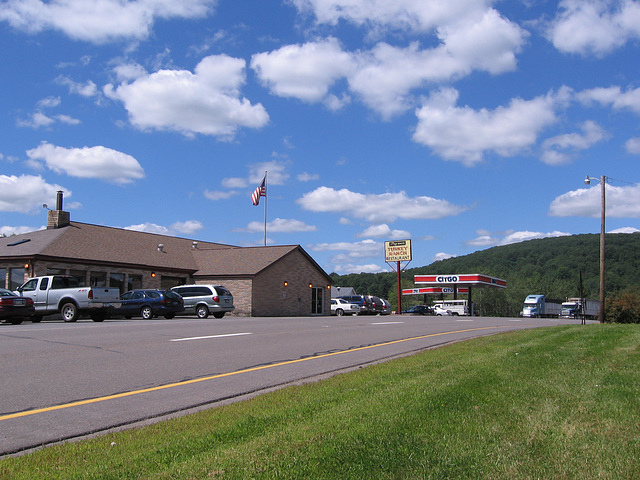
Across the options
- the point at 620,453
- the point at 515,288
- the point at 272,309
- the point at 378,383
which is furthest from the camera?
the point at 515,288

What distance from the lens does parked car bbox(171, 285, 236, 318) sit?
29.7 meters

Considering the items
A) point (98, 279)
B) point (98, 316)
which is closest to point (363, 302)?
point (98, 279)

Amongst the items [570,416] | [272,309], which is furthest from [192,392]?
[272,309]

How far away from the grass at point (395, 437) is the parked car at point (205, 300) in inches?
878

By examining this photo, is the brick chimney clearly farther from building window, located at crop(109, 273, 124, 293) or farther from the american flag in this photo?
the american flag

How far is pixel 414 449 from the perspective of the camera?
15.1 ft

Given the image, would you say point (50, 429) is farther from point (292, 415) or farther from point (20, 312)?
point (20, 312)

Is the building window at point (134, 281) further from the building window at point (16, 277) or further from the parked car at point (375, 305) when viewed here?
the parked car at point (375, 305)

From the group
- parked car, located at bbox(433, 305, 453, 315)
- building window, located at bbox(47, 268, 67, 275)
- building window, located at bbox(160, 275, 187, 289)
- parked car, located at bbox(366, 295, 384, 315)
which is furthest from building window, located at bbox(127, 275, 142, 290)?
parked car, located at bbox(433, 305, 453, 315)

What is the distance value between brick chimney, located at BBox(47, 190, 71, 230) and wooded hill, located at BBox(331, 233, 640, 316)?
59987 mm

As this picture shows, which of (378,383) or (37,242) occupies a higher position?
(37,242)

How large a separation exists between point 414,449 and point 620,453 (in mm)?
1626

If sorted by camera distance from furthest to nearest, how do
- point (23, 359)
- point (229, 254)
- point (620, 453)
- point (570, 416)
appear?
point (229, 254) → point (23, 359) → point (570, 416) → point (620, 453)

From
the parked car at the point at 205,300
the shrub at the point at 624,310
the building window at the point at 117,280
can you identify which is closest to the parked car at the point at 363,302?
the shrub at the point at 624,310
